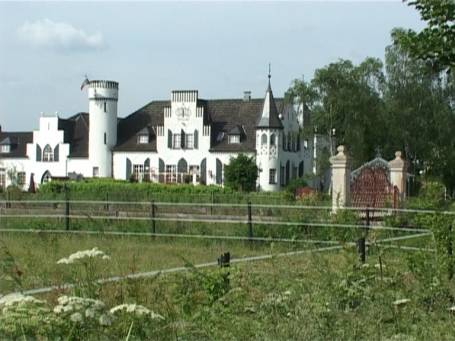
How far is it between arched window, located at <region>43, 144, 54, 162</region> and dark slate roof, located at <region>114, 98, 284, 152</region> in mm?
5859

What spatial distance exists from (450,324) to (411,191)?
38.0 m

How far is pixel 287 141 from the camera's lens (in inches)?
2611

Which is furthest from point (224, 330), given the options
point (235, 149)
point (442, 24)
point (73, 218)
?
point (235, 149)

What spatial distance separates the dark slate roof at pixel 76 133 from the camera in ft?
228

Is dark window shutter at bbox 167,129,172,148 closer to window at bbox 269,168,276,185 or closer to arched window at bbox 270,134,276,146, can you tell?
arched window at bbox 270,134,276,146

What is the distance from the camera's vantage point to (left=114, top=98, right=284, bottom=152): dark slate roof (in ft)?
214

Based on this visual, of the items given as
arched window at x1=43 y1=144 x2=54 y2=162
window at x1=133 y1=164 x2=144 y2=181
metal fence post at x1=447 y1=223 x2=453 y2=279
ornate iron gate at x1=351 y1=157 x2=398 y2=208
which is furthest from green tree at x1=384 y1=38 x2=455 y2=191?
metal fence post at x1=447 y1=223 x2=453 y2=279

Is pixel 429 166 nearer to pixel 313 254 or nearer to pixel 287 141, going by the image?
pixel 287 141

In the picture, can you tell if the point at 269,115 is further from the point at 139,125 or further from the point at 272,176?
the point at 139,125

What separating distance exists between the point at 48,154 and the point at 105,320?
6678cm

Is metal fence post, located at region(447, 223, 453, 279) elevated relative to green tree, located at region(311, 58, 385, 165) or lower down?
lower down

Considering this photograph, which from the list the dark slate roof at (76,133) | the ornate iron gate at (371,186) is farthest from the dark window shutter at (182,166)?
the ornate iron gate at (371,186)

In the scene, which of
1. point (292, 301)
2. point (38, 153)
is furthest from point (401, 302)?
point (38, 153)

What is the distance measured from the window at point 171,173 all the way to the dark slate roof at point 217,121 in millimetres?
2049
